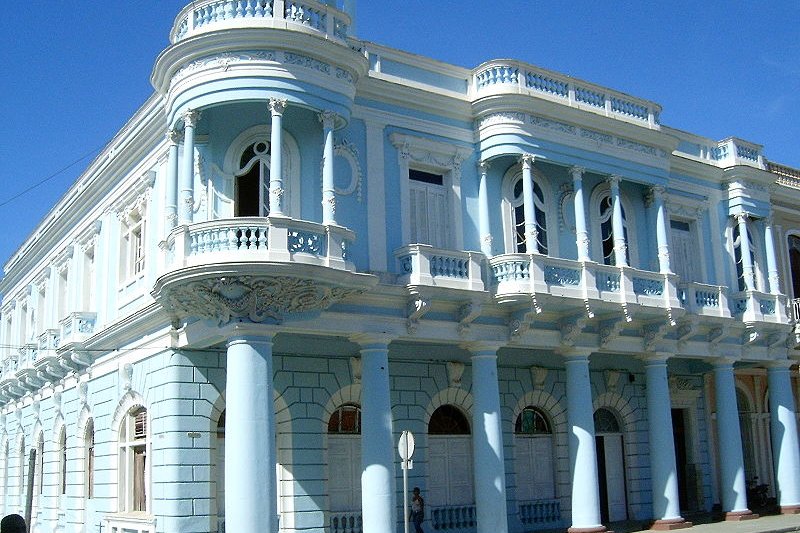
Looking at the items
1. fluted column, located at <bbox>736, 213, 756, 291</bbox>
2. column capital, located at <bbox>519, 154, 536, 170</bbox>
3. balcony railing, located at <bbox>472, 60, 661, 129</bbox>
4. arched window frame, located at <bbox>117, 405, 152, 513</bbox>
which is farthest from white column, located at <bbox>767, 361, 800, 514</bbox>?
arched window frame, located at <bbox>117, 405, 152, 513</bbox>

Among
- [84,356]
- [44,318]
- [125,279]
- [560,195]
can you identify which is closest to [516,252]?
[560,195]

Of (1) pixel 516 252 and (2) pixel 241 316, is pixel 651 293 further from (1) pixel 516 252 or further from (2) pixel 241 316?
(2) pixel 241 316

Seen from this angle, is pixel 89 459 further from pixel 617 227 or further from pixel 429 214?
pixel 617 227

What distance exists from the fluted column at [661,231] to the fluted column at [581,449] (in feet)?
11.0

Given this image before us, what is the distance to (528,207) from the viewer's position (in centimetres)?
2128

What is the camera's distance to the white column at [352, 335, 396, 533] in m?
18.5

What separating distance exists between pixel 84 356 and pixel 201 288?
29.1 feet

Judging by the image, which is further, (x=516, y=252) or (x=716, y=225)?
(x=716, y=225)

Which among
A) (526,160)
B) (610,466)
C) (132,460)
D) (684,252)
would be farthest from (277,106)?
(610,466)

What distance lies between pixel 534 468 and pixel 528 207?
7121 mm

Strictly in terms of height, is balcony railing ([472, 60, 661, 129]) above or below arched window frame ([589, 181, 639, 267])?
above

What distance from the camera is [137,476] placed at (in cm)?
2148

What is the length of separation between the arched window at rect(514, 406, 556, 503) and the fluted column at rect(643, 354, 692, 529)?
2.56 meters

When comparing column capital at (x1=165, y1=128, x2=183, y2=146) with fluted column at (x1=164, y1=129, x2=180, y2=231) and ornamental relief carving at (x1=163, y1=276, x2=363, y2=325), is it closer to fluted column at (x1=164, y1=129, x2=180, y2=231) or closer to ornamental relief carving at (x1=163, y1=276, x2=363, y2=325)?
fluted column at (x1=164, y1=129, x2=180, y2=231)
